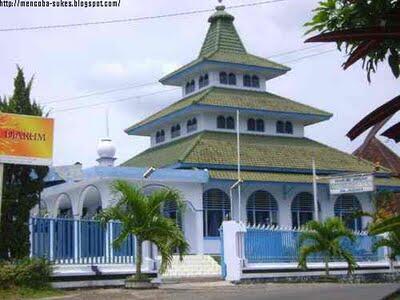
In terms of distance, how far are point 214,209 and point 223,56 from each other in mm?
9875

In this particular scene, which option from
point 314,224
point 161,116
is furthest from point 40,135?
point 161,116

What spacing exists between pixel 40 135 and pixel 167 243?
4053 mm

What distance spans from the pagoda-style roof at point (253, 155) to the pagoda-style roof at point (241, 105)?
4.54 feet

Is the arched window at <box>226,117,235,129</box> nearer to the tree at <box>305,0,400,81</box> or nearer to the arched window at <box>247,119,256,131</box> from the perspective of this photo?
the arched window at <box>247,119,256,131</box>

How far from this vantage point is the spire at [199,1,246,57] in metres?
38.0

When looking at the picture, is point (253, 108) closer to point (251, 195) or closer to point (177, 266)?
point (251, 195)

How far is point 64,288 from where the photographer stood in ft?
51.5

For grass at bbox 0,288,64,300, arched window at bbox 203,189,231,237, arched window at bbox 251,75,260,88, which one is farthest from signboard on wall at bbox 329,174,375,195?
grass at bbox 0,288,64,300

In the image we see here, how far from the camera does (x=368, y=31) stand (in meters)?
2.06

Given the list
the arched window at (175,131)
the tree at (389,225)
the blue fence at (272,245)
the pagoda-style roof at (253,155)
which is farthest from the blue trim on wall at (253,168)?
the tree at (389,225)

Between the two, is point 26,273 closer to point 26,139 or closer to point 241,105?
point 26,139

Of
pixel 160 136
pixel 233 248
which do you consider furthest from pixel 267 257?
pixel 160 136

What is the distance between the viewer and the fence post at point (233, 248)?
19.8m

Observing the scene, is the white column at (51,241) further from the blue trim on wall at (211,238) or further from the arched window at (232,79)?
the arched window at (232,79)
